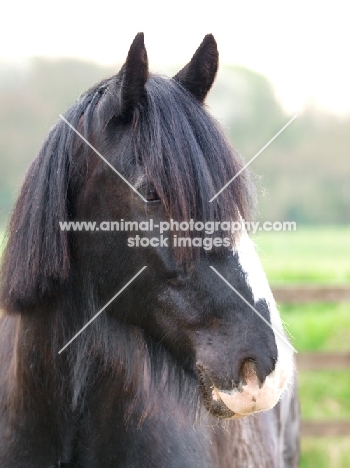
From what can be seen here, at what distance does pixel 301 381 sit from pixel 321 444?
153 cm

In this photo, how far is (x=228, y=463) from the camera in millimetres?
3215

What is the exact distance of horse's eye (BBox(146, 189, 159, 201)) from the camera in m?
2.38

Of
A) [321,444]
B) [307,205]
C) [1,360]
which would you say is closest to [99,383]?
[1,360]

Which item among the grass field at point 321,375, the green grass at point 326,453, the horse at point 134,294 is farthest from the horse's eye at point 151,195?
the green grass at point 326,453

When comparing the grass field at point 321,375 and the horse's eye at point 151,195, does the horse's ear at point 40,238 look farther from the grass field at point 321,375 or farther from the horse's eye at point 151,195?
the grass field at point 321,375

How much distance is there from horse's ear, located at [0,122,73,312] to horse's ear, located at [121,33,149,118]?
300mm

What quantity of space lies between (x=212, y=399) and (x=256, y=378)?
20cm

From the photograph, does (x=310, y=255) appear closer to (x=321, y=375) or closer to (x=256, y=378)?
(x=321, y=375)

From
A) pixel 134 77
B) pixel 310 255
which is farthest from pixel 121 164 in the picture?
pixel 310 255

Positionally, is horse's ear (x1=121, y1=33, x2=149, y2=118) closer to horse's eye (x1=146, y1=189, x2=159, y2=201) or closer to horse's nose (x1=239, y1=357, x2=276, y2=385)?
horse's eye (x1=146, y1=189, x2=159, y2=201)

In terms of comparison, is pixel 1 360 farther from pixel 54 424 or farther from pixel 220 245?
pixel 220 245

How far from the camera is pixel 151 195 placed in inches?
93.9

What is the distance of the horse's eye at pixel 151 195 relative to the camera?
7.82ft

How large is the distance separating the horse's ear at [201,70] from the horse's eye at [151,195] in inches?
21.8
